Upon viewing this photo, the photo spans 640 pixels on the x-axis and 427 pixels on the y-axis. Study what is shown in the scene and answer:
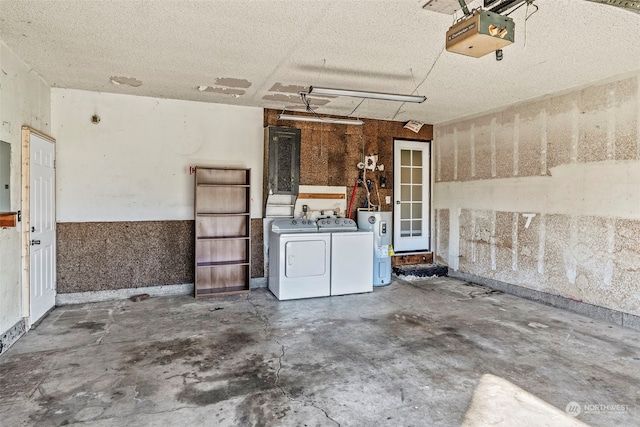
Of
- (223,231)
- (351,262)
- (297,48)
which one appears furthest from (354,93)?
(223,231)

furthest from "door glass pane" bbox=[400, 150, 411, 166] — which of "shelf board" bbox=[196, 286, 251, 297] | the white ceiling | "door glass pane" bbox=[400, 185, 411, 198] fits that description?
"shelf board" bbox=[196, 286, 251, 297]

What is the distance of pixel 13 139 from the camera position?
134 inches

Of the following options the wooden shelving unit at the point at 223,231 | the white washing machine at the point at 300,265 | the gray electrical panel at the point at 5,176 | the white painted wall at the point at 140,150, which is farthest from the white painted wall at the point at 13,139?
the white washing machine at the point at 300,265

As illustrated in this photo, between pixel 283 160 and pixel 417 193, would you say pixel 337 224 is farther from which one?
pixel 417 193

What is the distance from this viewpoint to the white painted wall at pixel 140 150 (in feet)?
15.1

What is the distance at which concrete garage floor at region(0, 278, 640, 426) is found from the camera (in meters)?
2.31

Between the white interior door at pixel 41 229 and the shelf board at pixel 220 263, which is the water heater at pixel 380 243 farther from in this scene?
the white interior door at pixel 41 229

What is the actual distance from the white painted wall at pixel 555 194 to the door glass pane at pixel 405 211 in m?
0.68

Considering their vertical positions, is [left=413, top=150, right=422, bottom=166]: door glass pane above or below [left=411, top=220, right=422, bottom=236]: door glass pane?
above

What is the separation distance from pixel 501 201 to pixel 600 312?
1832mm

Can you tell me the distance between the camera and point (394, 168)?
6414 mm

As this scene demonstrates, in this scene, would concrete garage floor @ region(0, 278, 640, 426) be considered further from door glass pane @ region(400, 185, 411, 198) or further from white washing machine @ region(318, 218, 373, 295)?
door glass pane @ region(400, 185, 411, 198)

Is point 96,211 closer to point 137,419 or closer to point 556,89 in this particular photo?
point 137,419

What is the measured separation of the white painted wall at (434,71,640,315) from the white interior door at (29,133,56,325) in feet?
18.8
